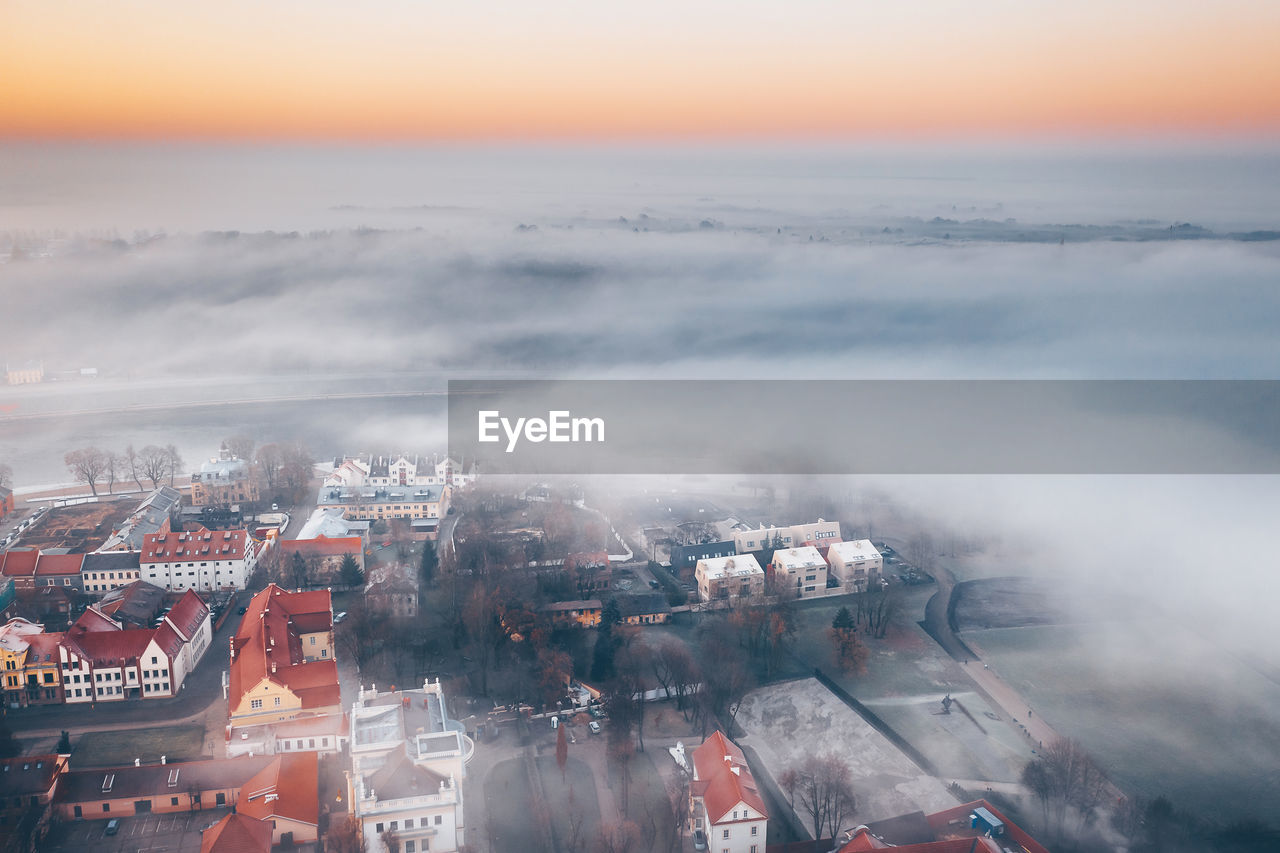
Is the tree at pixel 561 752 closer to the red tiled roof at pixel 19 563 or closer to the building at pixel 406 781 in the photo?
the building at pixel 406 781

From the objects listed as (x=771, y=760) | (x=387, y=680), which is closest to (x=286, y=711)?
(x=387, y=680)

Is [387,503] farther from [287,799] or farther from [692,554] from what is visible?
[287,799]

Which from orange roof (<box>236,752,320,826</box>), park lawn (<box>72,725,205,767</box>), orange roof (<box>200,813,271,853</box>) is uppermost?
orange roof (<box>200,813,271,853</box>)

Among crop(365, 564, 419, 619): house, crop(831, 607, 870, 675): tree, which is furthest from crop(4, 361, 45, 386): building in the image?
crop(831, 607, 870, 675): tree

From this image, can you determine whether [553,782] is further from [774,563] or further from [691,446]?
[691,446]

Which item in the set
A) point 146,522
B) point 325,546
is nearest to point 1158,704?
point 325,546

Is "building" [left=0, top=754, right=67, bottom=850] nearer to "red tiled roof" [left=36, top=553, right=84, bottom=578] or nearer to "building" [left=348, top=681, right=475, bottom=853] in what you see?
"building" [left=348, top=681, right=475, bottom=853]
